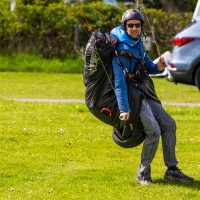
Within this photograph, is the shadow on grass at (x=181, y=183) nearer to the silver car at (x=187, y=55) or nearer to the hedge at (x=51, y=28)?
the silver car at (x=187, y=55)

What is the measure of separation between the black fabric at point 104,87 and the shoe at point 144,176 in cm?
31

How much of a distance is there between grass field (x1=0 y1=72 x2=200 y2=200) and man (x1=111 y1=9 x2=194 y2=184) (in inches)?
7.2

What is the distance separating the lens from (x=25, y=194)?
891cm

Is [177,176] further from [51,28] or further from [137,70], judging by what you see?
[51,28]

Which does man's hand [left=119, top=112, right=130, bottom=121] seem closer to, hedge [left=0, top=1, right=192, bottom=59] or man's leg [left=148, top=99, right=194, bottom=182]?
man's leg [left=148, top=99, right=194, bottom=182]

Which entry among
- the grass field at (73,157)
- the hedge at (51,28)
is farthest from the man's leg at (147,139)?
the hedge at (51,28)

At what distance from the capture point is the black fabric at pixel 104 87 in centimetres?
916

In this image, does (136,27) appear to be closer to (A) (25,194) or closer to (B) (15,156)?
(A) (25,194)

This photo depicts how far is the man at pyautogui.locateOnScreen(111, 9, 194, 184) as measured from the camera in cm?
920

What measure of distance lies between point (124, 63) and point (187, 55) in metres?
11.3

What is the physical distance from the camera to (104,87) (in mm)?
9289

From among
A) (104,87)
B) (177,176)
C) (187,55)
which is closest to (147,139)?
(177,176)

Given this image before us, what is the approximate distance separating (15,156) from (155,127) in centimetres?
232

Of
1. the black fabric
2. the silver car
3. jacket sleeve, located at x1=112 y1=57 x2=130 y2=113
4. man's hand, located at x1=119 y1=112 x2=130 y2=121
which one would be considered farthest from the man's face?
the silver car
